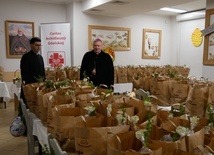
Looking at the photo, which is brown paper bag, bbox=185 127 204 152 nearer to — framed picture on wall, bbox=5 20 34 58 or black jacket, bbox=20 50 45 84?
black jacket, bbox=20 50 45 84

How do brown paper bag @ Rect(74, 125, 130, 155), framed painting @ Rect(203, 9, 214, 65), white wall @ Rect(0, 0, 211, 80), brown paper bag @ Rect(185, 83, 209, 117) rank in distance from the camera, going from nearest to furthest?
brown paper bag @ Rect(74, 125, 130, 155), brown paper bag @ Rect(185, 83, 209, 117), framed painting @ Rect(203, 9, 214, 65), white wall @ Rect(0, 0, 211, 80)

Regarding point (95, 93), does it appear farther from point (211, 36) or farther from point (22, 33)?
point (22, 33)

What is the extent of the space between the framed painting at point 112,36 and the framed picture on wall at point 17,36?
159 centimetres

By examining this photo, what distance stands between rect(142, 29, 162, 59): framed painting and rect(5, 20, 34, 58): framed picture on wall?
3600 millimetres

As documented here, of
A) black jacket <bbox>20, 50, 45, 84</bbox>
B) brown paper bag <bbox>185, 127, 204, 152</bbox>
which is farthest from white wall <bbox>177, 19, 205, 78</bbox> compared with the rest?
brown paper bag <bbox>185, 127, 204, 152</bbox>

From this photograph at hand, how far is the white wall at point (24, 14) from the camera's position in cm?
547

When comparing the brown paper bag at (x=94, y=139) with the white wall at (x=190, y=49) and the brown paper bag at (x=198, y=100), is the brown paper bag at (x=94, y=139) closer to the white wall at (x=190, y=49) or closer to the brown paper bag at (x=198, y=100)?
the brown paper bag at (x=198, y=100)

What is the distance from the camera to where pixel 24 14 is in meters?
5.68

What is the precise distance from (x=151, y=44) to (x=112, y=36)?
5.33 ft

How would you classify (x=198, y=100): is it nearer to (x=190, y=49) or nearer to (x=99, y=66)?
(x=99, y=66)

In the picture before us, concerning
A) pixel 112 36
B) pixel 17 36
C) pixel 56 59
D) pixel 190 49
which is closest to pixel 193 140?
pixel 56 59

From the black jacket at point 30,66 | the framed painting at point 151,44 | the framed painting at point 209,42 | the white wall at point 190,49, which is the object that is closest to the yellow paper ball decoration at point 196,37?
the white wall at point 190,49

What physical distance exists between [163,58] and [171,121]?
23.1 ft

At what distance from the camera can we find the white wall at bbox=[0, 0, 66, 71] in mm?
5473
